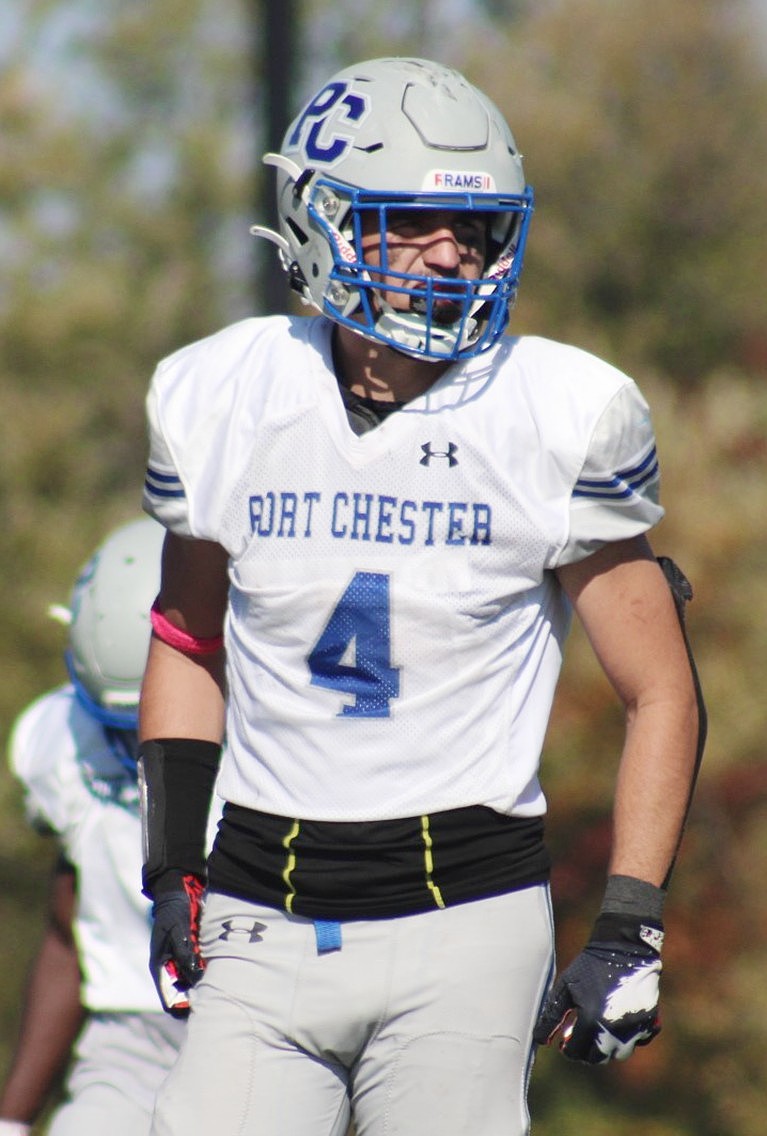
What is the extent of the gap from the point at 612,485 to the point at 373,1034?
821mm

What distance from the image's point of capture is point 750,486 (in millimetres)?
6562

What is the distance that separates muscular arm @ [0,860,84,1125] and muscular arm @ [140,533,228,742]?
1017 millimetres

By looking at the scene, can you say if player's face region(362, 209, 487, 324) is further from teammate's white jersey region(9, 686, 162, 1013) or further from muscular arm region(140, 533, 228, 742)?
teammate's white jersey region(9, 686, 162, 1013)

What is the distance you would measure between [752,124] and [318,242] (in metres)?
9.99

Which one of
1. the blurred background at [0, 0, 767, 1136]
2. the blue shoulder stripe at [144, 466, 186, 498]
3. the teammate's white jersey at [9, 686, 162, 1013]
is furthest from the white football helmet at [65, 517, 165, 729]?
the blurred background at [0, 0, 767, 1136]

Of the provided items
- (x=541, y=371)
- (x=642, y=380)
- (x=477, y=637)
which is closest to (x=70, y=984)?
(x=477, y=637)

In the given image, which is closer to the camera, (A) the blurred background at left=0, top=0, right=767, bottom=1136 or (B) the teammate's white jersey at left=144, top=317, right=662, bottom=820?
(B) the teammate's white jersey at left=144, top=317, right=662, bottom=820

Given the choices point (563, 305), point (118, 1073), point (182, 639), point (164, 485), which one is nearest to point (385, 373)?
point (164, 485)

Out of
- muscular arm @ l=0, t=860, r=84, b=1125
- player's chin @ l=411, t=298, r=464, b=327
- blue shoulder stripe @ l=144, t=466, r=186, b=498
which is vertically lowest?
muscular arm @ l=0, t=860, r=84, b=1125

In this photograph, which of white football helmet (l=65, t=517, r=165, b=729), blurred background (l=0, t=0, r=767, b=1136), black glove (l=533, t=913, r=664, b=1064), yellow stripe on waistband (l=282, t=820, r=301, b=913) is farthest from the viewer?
blurred background (l=0, t=0, r=767, b=1136)

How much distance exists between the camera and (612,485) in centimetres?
227

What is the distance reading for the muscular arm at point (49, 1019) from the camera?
3.50m

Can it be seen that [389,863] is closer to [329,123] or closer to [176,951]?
[176,951]

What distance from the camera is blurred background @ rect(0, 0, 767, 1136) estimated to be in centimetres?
645
